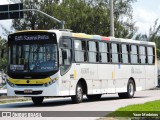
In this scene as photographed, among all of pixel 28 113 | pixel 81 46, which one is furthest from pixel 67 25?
pixel 28 113

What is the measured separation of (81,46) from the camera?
25.2 metres

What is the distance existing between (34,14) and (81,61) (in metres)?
40.6

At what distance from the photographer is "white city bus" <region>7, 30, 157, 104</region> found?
2314 centimetres

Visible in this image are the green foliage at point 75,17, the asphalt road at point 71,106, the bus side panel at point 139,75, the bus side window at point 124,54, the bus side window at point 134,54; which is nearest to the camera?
the asphalt road at point 71,106

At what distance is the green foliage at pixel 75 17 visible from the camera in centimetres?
6488

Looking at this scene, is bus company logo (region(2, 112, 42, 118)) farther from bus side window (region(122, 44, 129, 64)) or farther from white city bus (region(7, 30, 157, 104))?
bus side window (region(122, 44, 129, 64))

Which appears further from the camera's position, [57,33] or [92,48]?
[92,48]

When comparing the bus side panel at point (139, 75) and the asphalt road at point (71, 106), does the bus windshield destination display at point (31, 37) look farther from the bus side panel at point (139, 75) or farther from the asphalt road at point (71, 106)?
the bus side panel at point (139, 75)

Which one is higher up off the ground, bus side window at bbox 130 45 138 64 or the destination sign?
the destination sign

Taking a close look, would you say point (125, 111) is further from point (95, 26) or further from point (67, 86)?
point (95, 26)

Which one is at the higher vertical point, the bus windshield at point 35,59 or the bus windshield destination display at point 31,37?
the bus windshield destination display at point 31,37

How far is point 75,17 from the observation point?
66750mm

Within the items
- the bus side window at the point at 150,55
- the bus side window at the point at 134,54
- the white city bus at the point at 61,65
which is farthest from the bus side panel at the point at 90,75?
the bus side window at the point at 150,55

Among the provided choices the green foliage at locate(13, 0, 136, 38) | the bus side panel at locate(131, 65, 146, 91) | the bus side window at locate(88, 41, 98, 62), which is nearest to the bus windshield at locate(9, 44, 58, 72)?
the bus side window at locate(88, 41, 98, 62)
